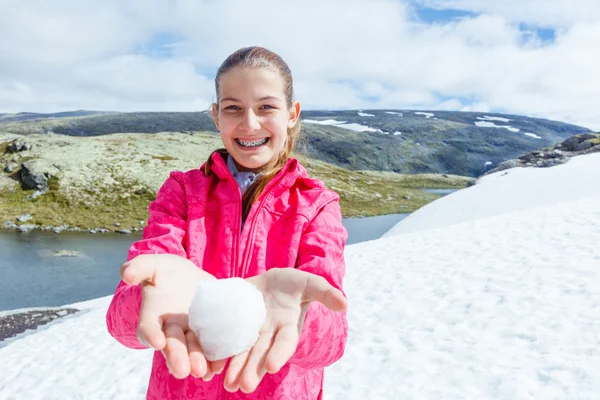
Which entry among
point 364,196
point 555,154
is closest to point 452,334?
point 555,154

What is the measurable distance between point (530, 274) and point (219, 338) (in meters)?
11.7

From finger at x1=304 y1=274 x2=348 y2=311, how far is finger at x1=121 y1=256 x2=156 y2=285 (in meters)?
0.76

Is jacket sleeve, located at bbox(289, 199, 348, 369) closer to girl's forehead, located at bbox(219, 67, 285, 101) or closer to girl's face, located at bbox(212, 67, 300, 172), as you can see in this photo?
girl's face, located at bbox(212, 67, 300, 172)

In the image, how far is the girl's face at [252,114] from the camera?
8.27 feet

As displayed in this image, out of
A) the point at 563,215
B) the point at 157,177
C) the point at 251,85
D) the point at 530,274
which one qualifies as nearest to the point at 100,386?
the point at 251,85

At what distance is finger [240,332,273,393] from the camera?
177 cm

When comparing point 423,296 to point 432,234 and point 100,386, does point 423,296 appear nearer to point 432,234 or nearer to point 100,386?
point 100,386

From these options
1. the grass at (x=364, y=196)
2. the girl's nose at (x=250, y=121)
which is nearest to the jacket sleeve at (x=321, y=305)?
the girl's nose at (x=250, y=121)

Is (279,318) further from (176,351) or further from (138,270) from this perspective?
(138,270)

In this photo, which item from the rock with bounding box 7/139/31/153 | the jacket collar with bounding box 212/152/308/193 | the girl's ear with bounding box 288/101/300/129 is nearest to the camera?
the jacket collar with bounding box 212/152/308/193

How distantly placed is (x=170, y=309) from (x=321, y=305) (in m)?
0.76

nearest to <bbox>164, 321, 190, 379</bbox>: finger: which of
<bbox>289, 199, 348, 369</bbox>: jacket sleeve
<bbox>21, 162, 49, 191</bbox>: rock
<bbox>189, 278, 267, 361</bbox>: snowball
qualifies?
<bbox>189, 278, 267, 361</bbox>: snowball

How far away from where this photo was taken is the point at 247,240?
97.1 inches

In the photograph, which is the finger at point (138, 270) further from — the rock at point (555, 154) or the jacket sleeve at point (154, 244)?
the rock at point (555, 154)
